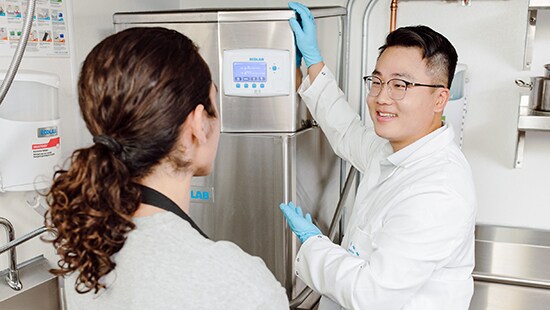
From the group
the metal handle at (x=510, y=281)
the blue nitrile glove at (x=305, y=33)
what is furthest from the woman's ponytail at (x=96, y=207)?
the metal handle at (x=510, y=281)

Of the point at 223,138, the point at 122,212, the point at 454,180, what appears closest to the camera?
the point at 122,212

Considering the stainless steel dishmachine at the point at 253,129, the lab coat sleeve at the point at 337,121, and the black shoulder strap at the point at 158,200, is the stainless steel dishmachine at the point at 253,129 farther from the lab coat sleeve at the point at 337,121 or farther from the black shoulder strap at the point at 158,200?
the black shoulder strap at the point at 158,200

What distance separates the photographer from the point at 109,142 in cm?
72

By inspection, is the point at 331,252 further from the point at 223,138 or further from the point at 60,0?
the point at 60,0

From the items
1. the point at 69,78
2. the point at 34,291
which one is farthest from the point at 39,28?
the point at 34,291

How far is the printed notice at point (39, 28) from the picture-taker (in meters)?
1.30

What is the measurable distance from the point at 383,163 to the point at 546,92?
599 mm

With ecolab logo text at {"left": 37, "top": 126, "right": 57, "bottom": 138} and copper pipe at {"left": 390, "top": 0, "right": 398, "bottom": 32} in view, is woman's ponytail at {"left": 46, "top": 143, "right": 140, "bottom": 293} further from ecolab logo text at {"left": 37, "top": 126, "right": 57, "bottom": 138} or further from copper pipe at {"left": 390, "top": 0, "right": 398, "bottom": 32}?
copper pipe at {"left": 390, "top": 0, "right": 398, "bottom": 32}

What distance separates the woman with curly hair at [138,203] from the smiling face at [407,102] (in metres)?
0.64

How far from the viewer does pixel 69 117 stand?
1536 millimetres

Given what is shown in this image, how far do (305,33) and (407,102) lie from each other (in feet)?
1.27

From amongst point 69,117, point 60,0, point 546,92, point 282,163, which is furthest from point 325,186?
point 60,0

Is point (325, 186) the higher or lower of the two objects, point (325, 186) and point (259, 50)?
the lower

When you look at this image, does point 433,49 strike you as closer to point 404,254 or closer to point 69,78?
point 404,254
